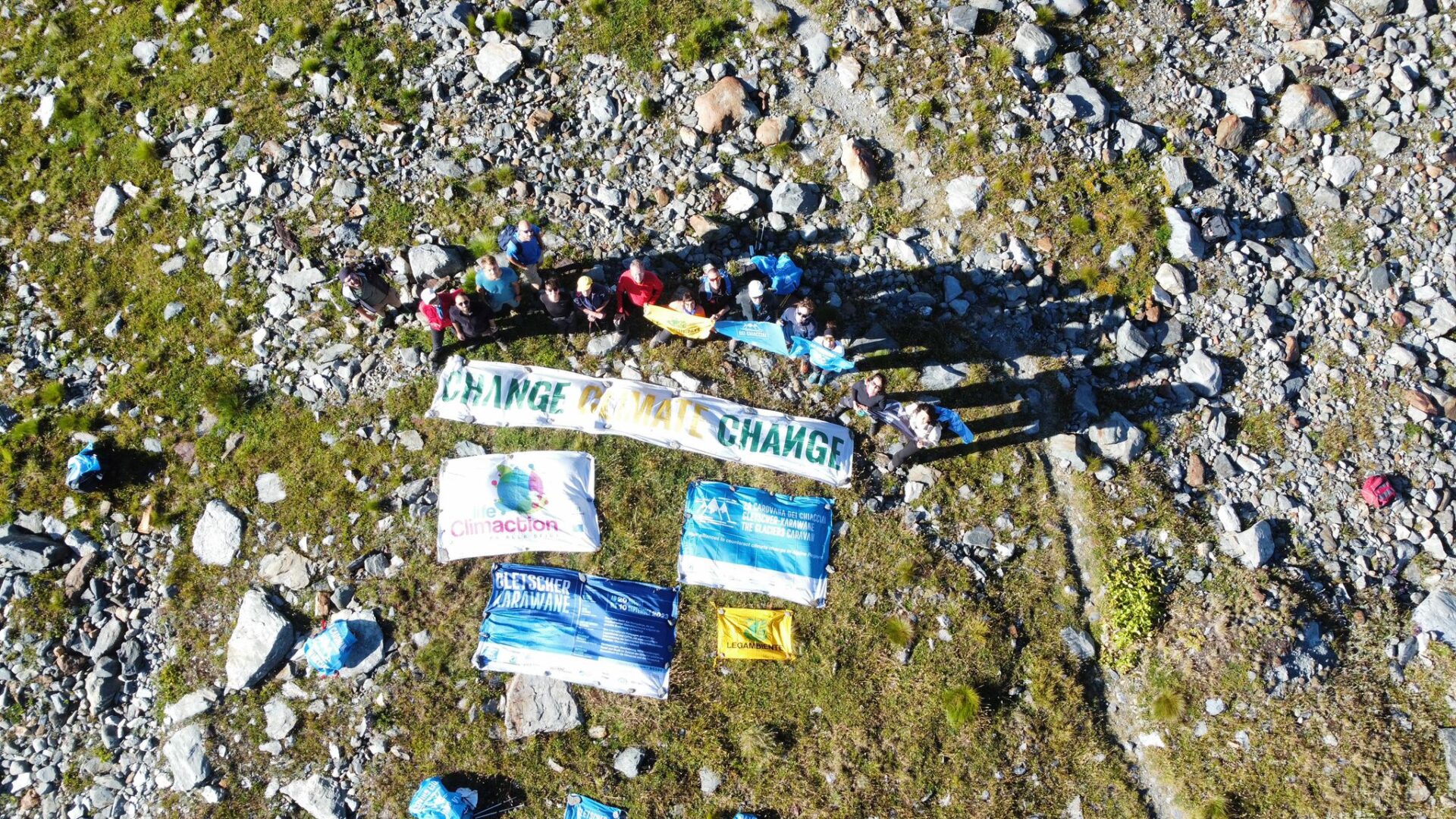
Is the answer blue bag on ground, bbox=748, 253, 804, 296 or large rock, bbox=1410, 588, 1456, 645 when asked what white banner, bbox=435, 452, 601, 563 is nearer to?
blue bag on ground, bbox=748, 253, 804, 296

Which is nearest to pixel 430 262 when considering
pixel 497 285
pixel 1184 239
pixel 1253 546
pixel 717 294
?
pixel 497 285

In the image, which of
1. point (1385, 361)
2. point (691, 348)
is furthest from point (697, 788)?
point (1385, 361)

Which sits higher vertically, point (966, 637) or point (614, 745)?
point (966, 637)

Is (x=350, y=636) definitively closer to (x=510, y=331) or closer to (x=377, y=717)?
(x=377, y=717)

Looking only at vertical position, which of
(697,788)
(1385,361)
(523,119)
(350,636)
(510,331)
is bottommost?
(697,788)

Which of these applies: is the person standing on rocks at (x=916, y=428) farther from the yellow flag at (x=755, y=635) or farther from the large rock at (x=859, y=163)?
the large rock at (x=859, y=163)

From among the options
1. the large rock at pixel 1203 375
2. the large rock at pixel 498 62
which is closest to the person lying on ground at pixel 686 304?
the large rock at pixel 498 62

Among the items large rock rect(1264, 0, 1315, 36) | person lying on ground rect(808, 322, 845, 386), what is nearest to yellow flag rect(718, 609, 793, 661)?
person lying on ground rect(808, 322, 845, 386)
